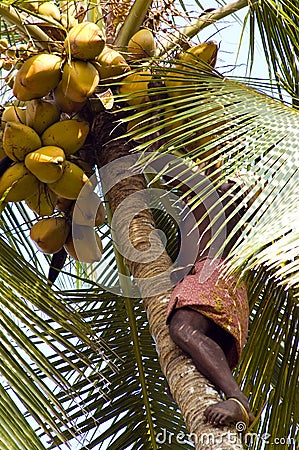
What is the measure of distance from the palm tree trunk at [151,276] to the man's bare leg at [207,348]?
0.03 m

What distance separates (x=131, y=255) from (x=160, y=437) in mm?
1030

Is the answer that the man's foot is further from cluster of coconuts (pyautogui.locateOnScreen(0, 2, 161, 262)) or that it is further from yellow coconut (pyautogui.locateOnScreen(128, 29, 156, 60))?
yellow coconut (pyautogui.locateOnScreen(128, 29, 156, 60))

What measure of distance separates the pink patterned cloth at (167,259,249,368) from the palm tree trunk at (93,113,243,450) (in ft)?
0.38

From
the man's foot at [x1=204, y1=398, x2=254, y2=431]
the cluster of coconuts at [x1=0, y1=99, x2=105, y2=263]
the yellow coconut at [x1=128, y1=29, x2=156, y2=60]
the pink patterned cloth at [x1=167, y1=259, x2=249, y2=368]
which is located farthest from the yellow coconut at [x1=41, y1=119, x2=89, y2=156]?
the man's foot at [x1=204, y1=398, x2=254, y2=431]

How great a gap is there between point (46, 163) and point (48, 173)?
4 cm

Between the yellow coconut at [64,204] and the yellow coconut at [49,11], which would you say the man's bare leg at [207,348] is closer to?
the yellow coconut at [64,204]

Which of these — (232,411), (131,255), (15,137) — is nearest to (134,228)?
(131,255)

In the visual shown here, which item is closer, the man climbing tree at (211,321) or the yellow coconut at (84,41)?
the man climbing tree at (211,321)

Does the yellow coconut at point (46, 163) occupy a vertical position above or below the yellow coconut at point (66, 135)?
below

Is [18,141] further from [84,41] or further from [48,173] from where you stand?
[84,41]

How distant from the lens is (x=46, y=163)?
2.99 m

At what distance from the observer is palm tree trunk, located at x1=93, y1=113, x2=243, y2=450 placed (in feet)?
8.07

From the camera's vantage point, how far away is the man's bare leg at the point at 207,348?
2600mm

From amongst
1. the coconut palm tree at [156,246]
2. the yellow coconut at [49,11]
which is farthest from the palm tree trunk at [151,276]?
the yellow coconut at [49,11]
